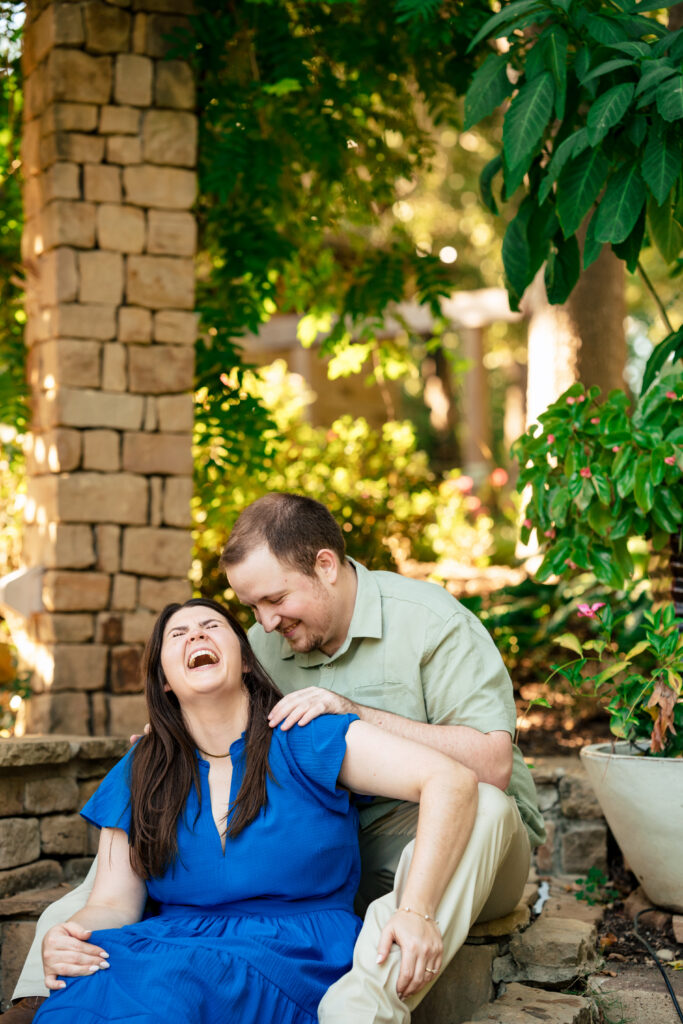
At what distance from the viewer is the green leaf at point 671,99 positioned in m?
2.64

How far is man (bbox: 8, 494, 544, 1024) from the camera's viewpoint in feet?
7.80

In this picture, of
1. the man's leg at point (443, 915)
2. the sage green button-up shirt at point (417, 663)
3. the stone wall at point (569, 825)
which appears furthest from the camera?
the stone wall at point (569, 825)

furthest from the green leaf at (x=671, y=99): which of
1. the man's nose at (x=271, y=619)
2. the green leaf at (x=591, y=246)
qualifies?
the man's nose at (x=271, y=619)

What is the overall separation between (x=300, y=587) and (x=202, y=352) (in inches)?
77.5

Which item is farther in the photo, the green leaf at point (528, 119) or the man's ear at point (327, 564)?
the green leaf at point (528, 119)

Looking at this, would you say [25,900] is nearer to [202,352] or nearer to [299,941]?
[299,941]

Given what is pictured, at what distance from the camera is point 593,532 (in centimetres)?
348

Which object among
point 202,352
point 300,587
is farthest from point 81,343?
point 300,587

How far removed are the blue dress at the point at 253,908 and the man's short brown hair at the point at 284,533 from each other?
0.41m

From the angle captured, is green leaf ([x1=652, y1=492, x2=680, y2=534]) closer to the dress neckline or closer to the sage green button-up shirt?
the sage green button-up shirt

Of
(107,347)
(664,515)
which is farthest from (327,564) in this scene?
(107,347)

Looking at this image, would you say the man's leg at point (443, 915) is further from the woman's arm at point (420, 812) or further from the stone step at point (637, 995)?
the stone step at point (637, 995)

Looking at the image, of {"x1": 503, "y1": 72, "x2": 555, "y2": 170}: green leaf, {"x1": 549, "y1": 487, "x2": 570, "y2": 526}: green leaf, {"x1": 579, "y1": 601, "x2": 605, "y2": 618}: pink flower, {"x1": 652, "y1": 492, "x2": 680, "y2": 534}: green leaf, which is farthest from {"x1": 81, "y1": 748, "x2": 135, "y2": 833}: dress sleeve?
{"x1": 503, "y1": 72, "x2": 555, "y2": 170}: green leaf

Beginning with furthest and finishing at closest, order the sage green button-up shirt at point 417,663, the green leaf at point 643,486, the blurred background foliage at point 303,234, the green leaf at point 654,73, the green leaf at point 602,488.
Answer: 1. the blurred background foliage at point 303,234
2. the green leaf at point 602,488
3. the green leaf at point 643,486
4. the green leaf at point 654,73
5. the sage green button-up shirt at point 417,663
